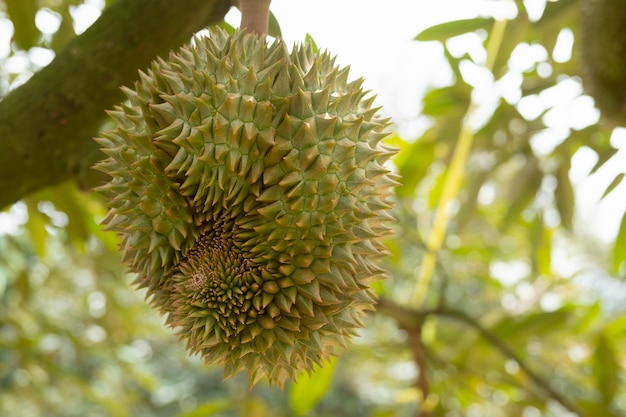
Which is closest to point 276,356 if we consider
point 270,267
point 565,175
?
point 270,267

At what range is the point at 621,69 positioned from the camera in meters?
1.37

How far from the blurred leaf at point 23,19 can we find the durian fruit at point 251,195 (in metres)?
0.80

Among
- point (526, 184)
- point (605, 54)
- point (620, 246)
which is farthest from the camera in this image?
point (526, 184)

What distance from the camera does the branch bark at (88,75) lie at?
3.08 ft

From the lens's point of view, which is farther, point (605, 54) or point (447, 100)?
point (447, 100)

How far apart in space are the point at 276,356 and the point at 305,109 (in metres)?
0.30

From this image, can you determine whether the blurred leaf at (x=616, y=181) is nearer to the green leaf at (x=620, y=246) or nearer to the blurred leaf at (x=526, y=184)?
the green leaf at (x=620, y=246)

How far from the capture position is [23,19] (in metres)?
1.42

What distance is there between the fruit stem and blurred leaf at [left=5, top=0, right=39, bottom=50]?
33.9 inches

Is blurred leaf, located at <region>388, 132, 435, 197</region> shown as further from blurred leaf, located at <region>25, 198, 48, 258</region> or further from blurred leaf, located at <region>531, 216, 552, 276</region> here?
blurred leaf, located at <region>25, 198, 48, 258</region>

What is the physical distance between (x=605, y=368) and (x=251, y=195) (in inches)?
53.2

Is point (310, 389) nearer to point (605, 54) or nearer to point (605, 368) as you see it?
point (605, 368)

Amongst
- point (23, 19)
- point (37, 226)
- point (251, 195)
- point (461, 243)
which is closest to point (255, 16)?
point (251, 195)

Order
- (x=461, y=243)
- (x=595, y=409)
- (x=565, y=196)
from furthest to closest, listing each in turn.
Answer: (x=461, y=243)
(x=565, y=196)
(x=595, y=409)
